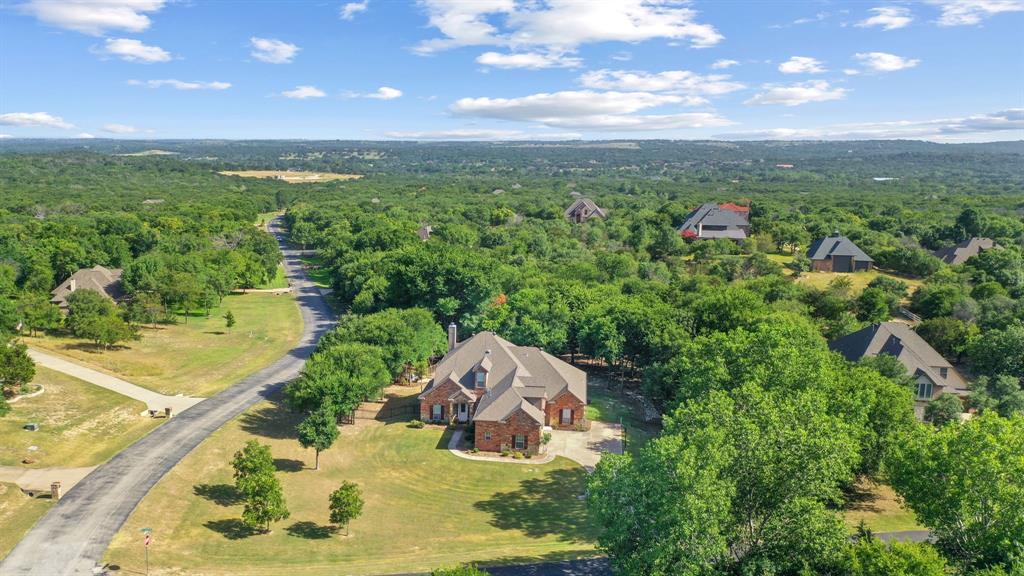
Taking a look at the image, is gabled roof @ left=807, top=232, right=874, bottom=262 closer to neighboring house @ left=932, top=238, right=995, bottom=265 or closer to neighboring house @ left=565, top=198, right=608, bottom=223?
neighboring house @ left=932, top=238, right=995, bottom=265

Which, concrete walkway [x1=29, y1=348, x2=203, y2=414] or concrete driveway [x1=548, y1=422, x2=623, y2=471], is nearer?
concrete driveway [x1=548, y1=422, x2=623, y2=471]

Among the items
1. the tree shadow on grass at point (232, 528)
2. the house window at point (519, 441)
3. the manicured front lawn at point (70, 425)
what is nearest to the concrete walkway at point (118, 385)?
the manicured front lawn at point (70, 425)

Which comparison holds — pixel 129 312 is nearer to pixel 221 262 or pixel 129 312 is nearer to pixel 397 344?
pixel 221 262

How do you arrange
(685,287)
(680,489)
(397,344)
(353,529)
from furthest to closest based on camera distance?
(685,287) < (397,344) < (353,529) < (680,489)

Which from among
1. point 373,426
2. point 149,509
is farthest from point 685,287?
point 149,509

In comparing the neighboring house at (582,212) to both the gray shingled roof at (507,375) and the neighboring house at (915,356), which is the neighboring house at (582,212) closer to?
the neighboring house at (915,356)

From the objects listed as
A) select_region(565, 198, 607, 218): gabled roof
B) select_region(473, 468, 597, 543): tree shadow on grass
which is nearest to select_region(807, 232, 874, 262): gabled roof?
select_region(565, 198, 607, 218): gabled roof
